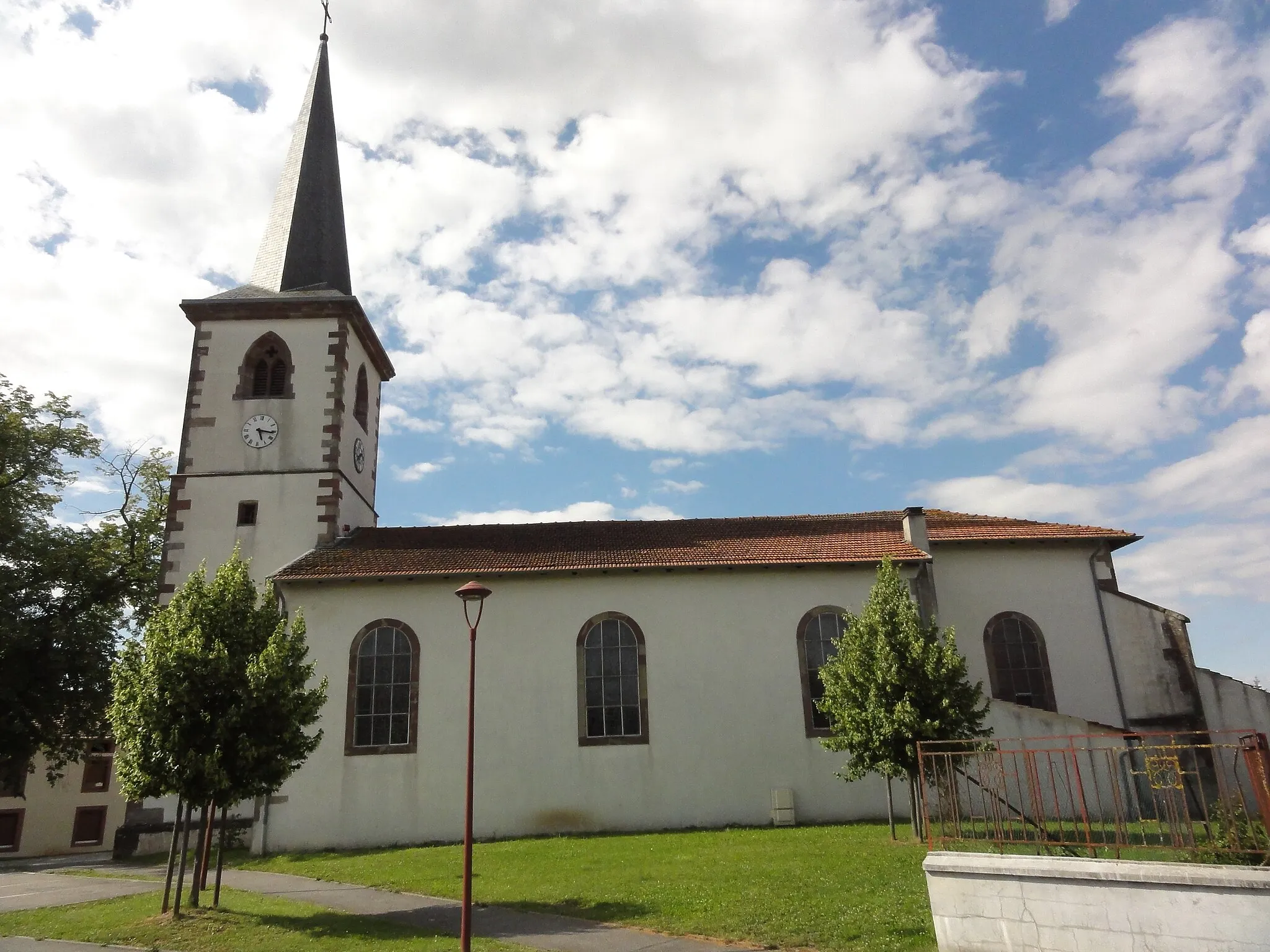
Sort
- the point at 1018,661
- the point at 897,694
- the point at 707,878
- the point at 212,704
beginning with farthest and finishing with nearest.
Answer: the point at 1018,661 → the point at 897,694 → the point at 212,704 → the point at 707,878

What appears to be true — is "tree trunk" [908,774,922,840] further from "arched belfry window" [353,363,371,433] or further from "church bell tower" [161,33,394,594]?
"arched belfry window" [353,363,371,433]

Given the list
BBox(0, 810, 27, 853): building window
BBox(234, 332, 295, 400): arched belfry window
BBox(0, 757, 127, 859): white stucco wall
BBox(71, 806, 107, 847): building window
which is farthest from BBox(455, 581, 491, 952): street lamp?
BBox(71, 806, 107, 847): building window

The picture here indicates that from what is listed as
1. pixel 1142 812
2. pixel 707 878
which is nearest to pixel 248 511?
pixel 707 878

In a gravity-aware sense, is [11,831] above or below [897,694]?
below

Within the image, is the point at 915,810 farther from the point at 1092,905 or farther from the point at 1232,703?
the point at 1232,703

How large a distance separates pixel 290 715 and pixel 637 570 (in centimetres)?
893

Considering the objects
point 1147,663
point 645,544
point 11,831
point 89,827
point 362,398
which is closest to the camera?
point 1147,663

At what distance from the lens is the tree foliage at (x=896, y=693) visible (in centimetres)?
1462

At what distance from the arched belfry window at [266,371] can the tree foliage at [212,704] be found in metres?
11.2

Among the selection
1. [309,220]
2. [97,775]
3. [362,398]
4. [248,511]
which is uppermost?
[309,220]

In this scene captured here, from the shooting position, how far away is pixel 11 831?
113 feet

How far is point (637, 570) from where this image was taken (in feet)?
65.2

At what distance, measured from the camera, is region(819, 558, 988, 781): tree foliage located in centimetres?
1462

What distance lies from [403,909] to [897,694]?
8.53m
